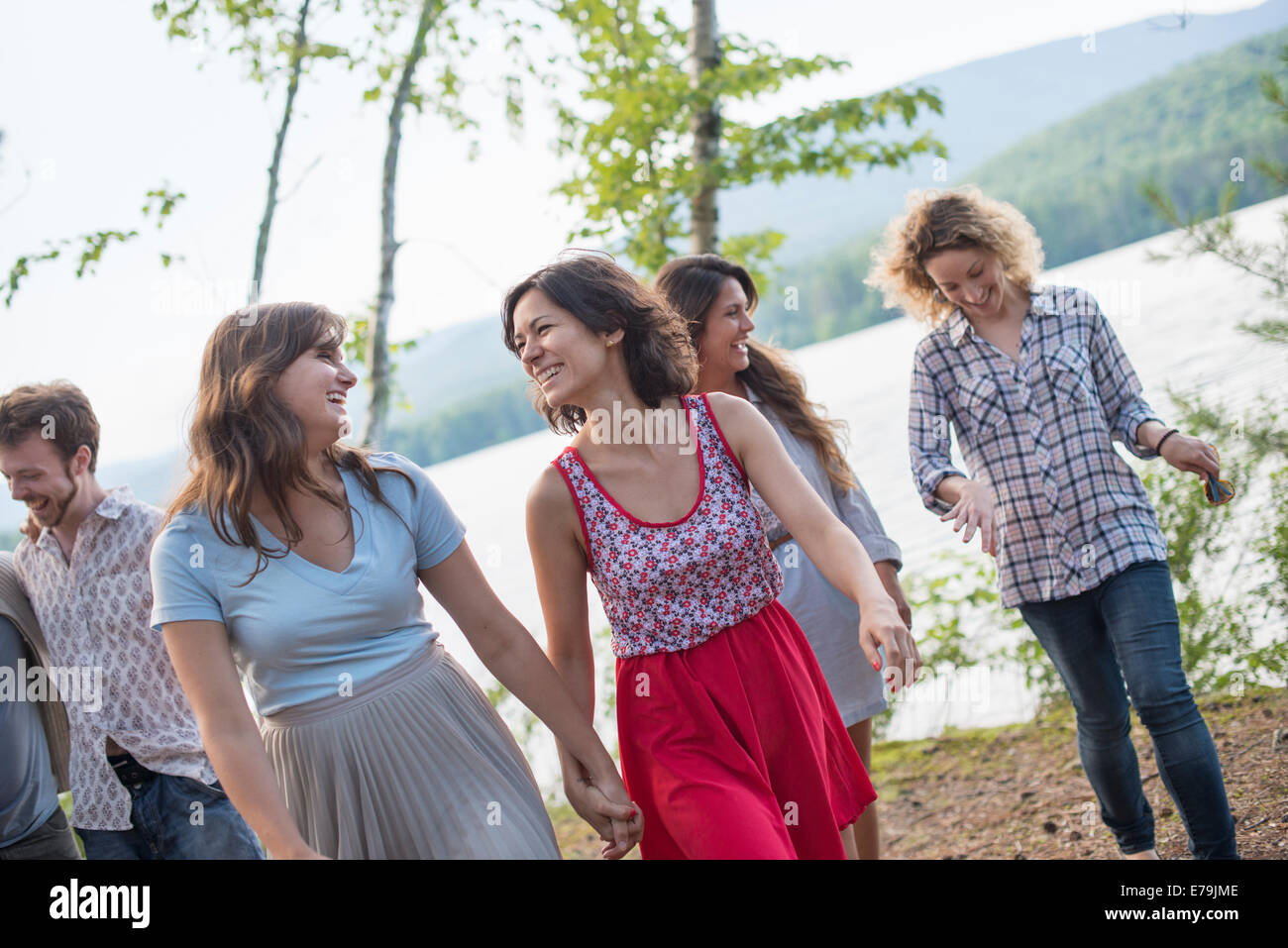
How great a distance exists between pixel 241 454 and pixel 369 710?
0.63m

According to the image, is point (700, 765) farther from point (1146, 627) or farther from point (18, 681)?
point (18, 681)

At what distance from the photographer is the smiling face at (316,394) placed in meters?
2.44

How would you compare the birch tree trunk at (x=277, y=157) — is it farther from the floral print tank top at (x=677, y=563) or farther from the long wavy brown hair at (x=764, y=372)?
the floral print tank top at (x=677, y=563)

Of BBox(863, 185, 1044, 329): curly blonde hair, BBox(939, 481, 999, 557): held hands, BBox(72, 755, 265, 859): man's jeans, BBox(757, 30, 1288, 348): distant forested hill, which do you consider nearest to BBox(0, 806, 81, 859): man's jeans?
BBox(72, 755, 265, 859): man's jeans

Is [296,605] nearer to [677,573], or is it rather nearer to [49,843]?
[677,573]

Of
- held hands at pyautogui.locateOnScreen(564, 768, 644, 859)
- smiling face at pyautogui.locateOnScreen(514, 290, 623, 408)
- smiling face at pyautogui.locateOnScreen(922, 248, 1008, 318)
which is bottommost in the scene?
held hands at pyautogui.locateOnScreen(564, 768, 644, 859)

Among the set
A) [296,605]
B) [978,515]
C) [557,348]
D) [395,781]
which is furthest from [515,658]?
[978,515]

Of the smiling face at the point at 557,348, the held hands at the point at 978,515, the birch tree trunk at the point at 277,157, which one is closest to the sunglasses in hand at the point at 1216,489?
the held hands at the point at 978,515

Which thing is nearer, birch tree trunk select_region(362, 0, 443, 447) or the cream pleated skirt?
the cream pleated skirt

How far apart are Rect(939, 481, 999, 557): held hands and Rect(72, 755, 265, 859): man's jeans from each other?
2239mm

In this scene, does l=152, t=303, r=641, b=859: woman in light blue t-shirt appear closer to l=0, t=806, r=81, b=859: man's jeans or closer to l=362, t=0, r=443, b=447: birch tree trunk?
l=0, t=806, r=81, b=859: man's jeans

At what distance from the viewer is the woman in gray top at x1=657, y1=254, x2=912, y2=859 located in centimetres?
343

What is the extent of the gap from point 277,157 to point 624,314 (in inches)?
153

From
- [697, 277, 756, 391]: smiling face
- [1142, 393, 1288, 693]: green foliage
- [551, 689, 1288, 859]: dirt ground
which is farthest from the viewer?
[1142, 393, 1288, 693]: green foliage
